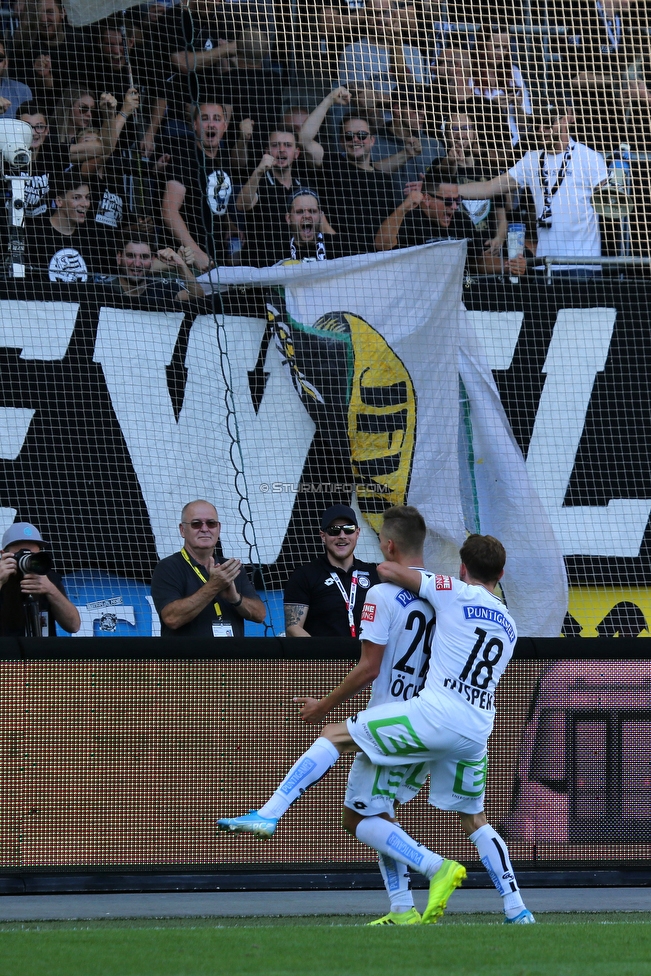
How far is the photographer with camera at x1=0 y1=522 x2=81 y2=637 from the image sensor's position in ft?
22.3

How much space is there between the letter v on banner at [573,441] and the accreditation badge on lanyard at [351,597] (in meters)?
3.23

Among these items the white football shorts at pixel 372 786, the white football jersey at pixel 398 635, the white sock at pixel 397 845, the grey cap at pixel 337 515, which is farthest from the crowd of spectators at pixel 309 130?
the white sock at pixel 397 845

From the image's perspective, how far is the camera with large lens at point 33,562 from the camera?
6.76 metres

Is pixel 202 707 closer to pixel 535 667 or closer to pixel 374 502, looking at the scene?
pixel 535 667

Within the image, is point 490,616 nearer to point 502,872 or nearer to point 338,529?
point 502,872

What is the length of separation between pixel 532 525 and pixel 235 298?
2.97 metres

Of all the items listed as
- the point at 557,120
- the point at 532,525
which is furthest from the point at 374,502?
the point at 557,120

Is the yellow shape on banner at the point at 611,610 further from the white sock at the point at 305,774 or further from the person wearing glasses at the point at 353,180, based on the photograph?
the white sock at the point at 305,774

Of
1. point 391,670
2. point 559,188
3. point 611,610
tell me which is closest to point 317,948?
point 391,670

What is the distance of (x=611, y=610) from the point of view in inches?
409

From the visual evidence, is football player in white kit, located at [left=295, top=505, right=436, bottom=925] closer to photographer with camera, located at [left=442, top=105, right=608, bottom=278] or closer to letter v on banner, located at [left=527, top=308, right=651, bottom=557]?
letter v on banner, located at [left=527, top=308, right=651, bottom=557]

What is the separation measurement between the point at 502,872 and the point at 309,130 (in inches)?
288

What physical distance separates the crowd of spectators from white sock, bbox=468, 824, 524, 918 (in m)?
5.64

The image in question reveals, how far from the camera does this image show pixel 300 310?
33.6 feet
